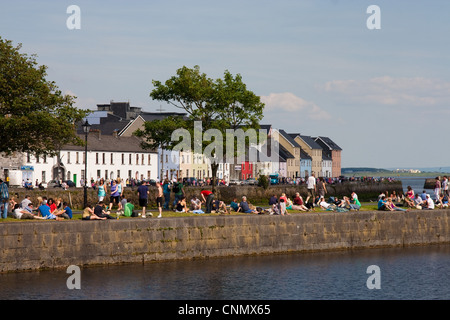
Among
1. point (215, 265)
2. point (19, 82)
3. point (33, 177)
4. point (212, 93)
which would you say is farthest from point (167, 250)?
point (33, 177)

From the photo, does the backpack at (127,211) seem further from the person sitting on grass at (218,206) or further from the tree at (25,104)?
the tree at (25,104)

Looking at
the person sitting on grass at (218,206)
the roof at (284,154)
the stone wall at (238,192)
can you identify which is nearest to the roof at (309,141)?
the roof at (284,154)

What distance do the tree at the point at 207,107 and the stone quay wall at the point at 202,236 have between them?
32.2 m

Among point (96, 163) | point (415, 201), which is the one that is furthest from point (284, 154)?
point (415, 201)

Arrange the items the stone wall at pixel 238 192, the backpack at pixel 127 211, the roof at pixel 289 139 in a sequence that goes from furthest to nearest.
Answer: the roof at pixel 289 139, the stone wall at pixel 238 192, the backpack at pixel 127 211

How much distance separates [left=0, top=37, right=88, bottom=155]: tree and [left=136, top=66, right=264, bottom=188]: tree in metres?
24.0

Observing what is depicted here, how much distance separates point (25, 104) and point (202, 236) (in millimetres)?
17929

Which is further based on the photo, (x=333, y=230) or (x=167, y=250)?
(x=333, y=230)

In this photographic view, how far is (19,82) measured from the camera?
46688mm

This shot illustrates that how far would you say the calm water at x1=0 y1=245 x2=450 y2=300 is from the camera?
87.2 feet

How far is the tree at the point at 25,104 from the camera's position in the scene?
46.6m
